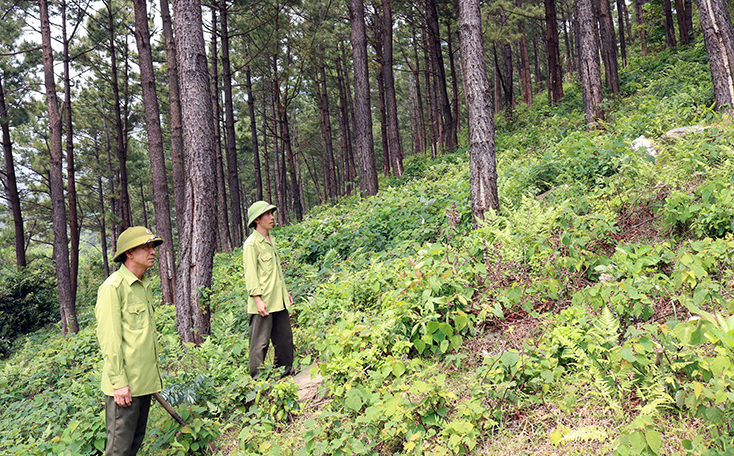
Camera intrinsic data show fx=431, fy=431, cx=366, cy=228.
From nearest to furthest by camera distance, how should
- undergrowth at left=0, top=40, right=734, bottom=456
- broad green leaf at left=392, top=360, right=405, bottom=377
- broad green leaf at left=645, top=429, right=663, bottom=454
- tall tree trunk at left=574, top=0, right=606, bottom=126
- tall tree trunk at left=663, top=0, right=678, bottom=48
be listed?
1. broad green leaf at left=645, top=429, right=663, bottom=454
2. undergrowth at left=0, top=40, right=734, bottom=456
3. broad green leaf at left=392, top=360, right=405, bottom=377
4. tall tree trunk at left=574, top=0, right=606, bottom=126
5. tall tree trunk at left=663, top=0, right=678, bottom=48

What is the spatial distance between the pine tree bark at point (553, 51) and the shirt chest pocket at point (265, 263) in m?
14.0

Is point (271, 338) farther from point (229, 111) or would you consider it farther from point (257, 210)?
point (229, 111)

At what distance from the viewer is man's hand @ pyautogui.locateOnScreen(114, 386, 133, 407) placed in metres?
3.32

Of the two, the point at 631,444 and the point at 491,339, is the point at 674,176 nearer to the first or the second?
the point at 491,339

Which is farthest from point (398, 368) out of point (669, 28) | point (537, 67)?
point (537, 67)

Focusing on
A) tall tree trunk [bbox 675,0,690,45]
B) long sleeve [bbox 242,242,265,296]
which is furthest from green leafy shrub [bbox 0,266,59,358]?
tall tree trunk [bbox 675,0,690,45]

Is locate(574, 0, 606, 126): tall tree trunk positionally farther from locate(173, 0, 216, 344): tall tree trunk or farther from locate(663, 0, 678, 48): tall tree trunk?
locate(663, 0, 678, 48): tall tree trunk

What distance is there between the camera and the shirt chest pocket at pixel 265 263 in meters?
4.84

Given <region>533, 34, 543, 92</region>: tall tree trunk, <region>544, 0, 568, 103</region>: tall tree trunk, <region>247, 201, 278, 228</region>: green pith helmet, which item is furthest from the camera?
<region>533, 34, 543, 92</region>: tall tree trunk

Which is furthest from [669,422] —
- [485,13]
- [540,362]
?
[485,13]

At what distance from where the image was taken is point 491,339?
13.6 ft

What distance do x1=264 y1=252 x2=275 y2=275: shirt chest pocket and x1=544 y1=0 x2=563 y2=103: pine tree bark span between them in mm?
14026

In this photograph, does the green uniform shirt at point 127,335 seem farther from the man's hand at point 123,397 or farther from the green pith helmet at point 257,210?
the green pith helmet at point 257,210

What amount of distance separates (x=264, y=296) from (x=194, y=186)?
241 cm
